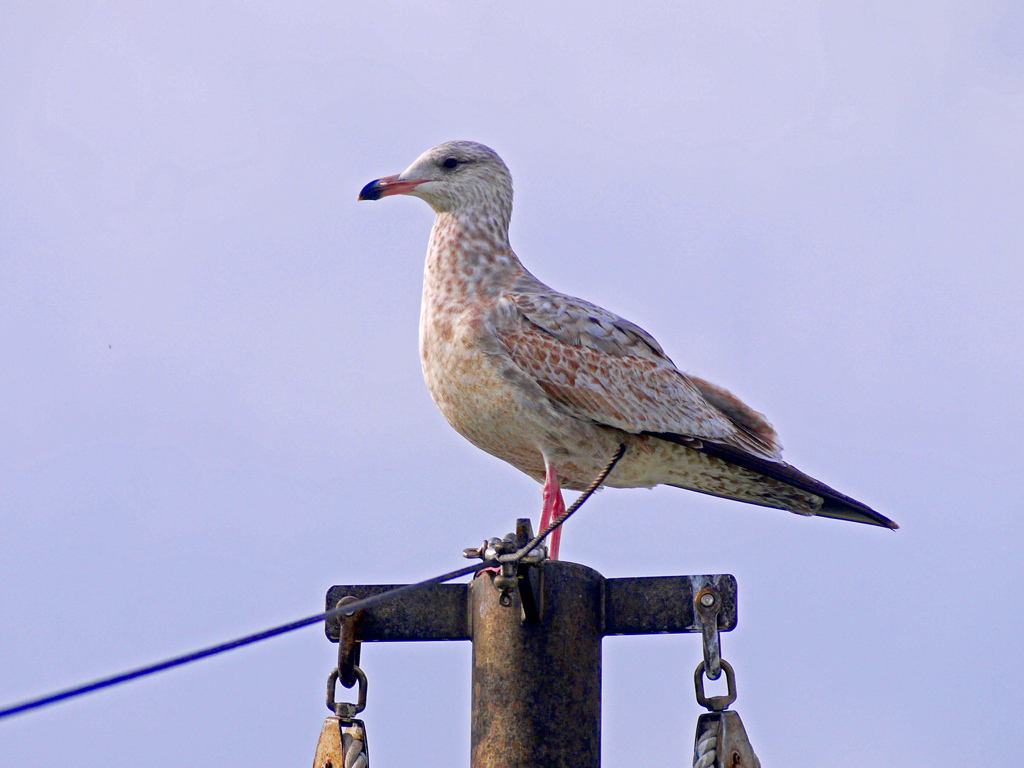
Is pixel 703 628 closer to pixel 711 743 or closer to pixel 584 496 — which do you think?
pixel 711 743

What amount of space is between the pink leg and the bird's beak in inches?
75.1

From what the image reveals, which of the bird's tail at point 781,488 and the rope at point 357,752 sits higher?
the bird's tail at point 781,488

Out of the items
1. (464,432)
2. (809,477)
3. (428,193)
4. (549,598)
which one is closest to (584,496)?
(549,598)

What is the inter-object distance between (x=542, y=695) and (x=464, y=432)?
2.34 meters

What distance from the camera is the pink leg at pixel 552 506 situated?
22.0 ft

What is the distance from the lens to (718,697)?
4656 millimetres

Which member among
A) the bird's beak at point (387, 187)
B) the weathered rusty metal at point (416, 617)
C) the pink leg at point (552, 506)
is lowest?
the weathered rusty metal at point (416, 617)

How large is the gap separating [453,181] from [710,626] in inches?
151

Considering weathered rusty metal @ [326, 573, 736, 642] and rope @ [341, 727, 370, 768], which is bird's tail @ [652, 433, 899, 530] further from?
rope @ [341, 727, 370, 768]

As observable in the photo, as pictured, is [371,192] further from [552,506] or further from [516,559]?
[516,559]

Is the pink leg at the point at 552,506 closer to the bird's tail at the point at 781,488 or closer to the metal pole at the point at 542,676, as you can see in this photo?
the bird's tail at the point at 781,488

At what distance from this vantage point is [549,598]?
480 centimetres

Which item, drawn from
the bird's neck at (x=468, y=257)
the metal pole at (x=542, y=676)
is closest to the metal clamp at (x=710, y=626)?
the metal pole at (x=542, y=676)

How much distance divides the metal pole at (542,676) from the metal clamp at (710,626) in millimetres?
368
